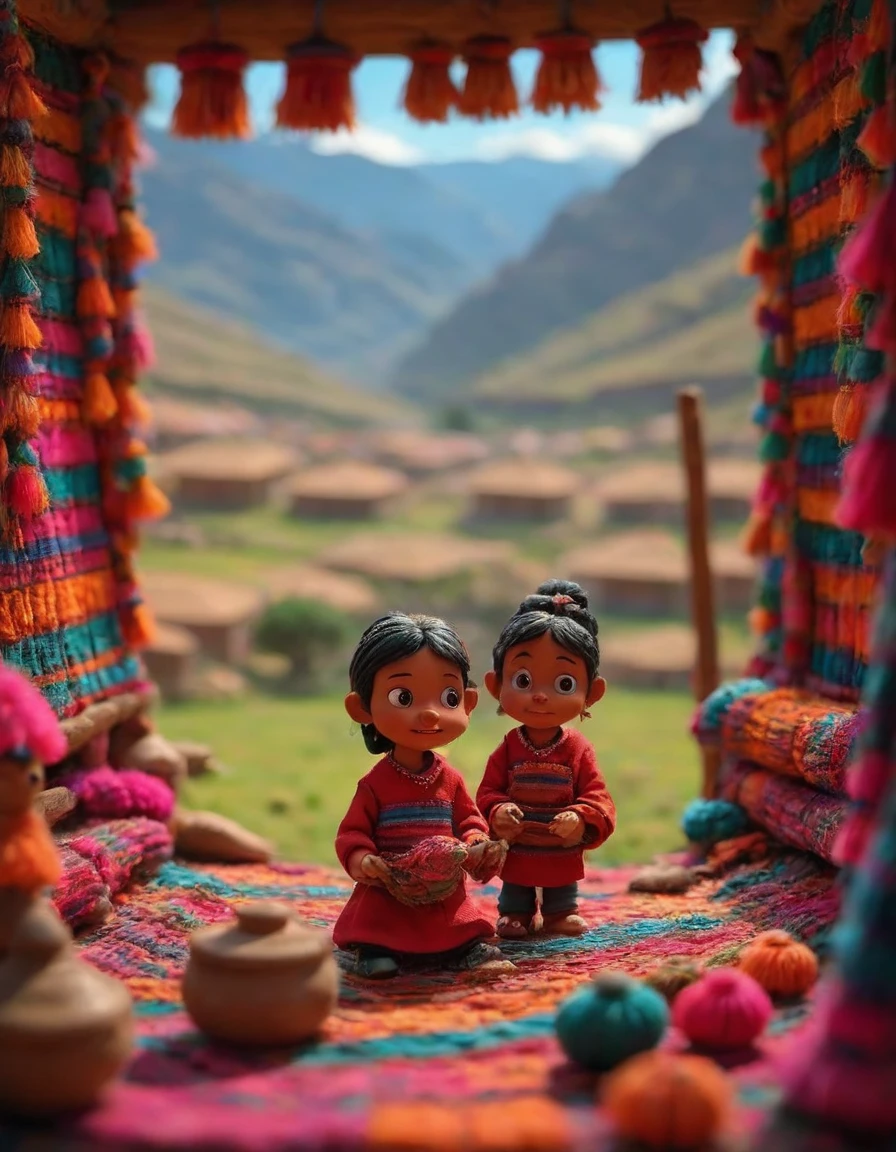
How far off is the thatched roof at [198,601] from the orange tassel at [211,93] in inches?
306

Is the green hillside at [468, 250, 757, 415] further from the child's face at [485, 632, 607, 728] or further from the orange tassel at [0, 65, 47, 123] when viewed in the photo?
the orange tassel at [0, 65, 47, 123]

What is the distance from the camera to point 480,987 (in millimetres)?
3053

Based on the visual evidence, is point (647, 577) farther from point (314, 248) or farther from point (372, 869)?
point (314, 248)

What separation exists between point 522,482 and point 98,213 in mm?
13252

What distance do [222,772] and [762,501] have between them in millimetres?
3121

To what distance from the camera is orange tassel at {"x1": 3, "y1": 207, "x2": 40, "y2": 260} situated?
340 cm

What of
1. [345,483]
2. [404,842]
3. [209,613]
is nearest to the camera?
[404,842]

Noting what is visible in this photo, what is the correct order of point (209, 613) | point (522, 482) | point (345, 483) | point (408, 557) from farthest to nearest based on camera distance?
point (522, 482)
point (345, 483)
point (408, 557)
point (209, 613)

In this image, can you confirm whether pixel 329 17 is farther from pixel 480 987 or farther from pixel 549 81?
pixel 480 987

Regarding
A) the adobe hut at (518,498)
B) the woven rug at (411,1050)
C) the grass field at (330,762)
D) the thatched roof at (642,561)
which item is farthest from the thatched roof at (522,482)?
the woven rug at (411,1050)

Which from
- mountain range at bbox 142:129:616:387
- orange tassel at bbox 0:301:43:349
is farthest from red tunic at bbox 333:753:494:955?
mountain range at bbox 142:129:616:387

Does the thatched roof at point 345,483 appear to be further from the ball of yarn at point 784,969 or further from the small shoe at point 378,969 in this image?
the ball of yarn at point 784,969

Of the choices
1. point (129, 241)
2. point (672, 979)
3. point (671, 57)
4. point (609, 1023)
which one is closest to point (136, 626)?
point (129, 241)

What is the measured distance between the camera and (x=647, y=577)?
1366 centimetres
